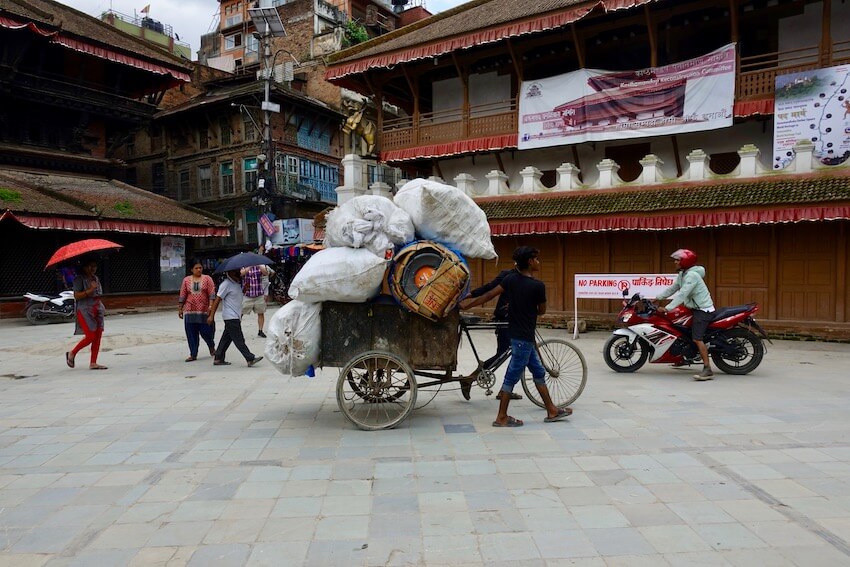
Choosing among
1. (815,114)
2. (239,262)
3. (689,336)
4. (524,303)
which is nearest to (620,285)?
(689,336)

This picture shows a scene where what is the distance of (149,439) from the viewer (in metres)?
5.16

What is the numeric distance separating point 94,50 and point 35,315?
1006cm

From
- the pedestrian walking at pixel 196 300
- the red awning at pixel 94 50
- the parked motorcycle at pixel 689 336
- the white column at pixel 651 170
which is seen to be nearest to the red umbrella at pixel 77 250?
the pedestrian walking at pixel 196 300

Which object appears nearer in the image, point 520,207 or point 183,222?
point 520,207

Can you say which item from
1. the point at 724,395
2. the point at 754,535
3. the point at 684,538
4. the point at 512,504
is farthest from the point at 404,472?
the point at 724,395

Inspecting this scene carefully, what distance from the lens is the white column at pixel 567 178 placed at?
14.4m

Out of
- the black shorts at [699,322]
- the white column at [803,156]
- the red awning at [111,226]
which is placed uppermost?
the white column at [803,156]

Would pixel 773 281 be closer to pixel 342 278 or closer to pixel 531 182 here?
→ pixel 531 182

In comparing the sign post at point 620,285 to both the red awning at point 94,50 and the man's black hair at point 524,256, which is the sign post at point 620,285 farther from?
the red awning at point 94,50

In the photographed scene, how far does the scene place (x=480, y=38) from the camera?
15391mm

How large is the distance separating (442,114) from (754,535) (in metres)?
16.0

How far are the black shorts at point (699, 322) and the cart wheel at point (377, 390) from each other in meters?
4.41

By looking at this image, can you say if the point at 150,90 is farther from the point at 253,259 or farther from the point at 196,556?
the point at 196,556

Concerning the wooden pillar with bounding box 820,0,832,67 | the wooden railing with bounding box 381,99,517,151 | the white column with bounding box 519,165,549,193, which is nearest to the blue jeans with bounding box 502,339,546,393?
the white column with bounding box 519,165,549,193
